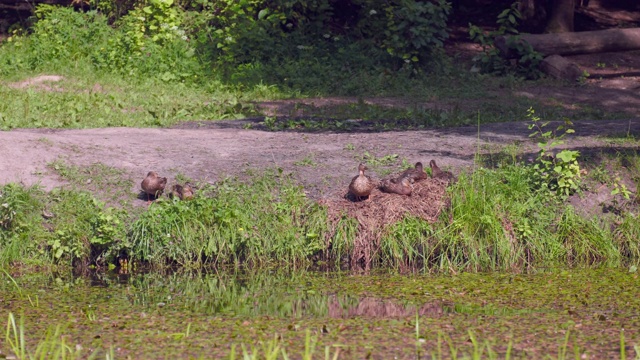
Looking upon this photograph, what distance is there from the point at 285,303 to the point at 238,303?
336 millimetres

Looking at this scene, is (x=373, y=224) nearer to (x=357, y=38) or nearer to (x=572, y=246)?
(x=572, y=246)

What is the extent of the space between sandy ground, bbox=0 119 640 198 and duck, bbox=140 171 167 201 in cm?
38

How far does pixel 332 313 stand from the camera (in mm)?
6504

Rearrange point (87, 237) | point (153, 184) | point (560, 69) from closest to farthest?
point (87, 237) < point (153, 184) < point (560, 69)

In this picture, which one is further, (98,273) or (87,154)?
(87,154)

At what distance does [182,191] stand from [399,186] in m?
1.95

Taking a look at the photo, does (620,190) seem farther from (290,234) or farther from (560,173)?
(290,234)

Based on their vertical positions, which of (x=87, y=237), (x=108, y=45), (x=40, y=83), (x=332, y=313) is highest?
(x=108, y=45)

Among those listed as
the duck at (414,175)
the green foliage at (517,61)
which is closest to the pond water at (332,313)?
the duck at (414,175)

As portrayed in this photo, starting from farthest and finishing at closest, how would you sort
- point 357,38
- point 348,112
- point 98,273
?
point 357,38
point 348,112
point 98,273

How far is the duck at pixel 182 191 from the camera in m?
8.50

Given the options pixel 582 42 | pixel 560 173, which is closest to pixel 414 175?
pixel 560 173

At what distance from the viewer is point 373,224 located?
8.25 meters

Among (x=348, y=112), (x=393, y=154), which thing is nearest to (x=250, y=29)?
(x=348, y=112)
